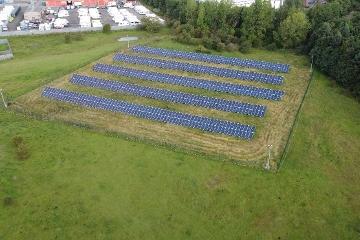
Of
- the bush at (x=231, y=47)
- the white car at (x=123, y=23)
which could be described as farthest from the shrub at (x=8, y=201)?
the white car at (x=123, y=23)

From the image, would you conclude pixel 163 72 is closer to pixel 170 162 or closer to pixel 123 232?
pixel 170 162

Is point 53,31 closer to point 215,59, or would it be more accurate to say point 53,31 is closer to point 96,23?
point 96,23

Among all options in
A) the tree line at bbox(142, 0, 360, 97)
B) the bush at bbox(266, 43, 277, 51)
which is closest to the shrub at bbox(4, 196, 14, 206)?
the tree line at bbox(142, 0, 360, 97)

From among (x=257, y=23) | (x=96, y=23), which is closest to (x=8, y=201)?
(x=257, y=23)

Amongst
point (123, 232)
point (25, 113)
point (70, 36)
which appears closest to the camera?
point (123, 232)

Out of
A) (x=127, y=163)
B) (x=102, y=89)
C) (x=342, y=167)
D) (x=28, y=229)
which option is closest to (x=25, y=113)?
(x=102, y=89)

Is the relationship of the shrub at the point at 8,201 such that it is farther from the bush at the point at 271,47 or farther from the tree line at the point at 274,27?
the bush at the point at 271,47
